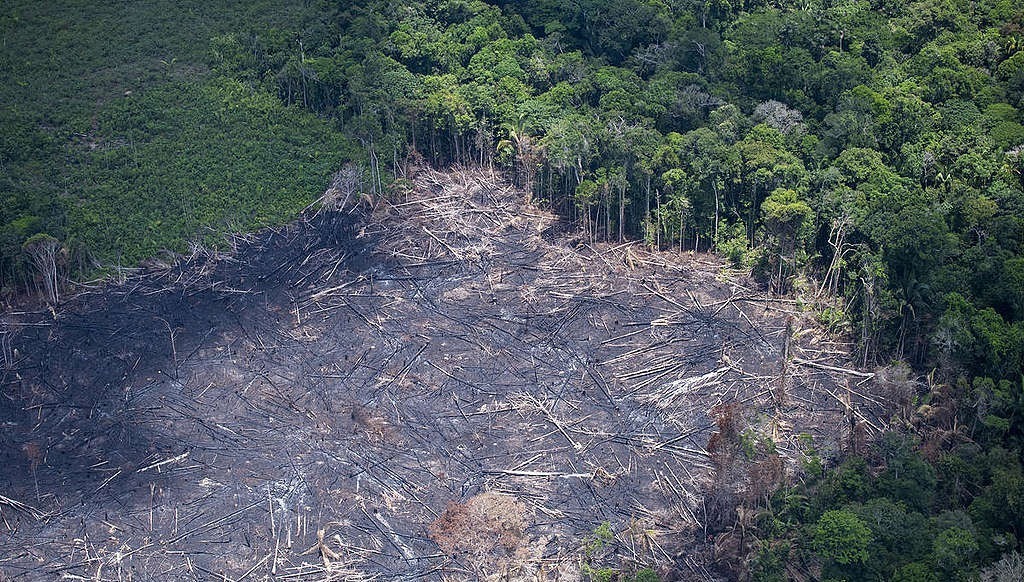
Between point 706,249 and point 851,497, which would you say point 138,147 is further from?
point 851,497

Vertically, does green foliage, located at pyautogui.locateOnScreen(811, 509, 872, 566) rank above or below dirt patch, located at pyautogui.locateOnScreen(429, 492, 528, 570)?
above

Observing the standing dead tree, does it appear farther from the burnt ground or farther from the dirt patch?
the dirt patch

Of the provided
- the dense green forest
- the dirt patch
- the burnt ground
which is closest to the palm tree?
the dense green forest

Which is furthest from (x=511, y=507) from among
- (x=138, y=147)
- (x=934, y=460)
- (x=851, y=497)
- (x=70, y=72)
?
(x=70, y=72)

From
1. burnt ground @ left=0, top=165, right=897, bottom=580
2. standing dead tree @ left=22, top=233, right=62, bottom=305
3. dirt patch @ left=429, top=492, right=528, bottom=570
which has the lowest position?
dirt patch @ left=429, top=492, right=528, bottom=570

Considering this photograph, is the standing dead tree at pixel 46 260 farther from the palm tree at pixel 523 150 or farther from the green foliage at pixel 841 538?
the green foliage at pixel 841 538
